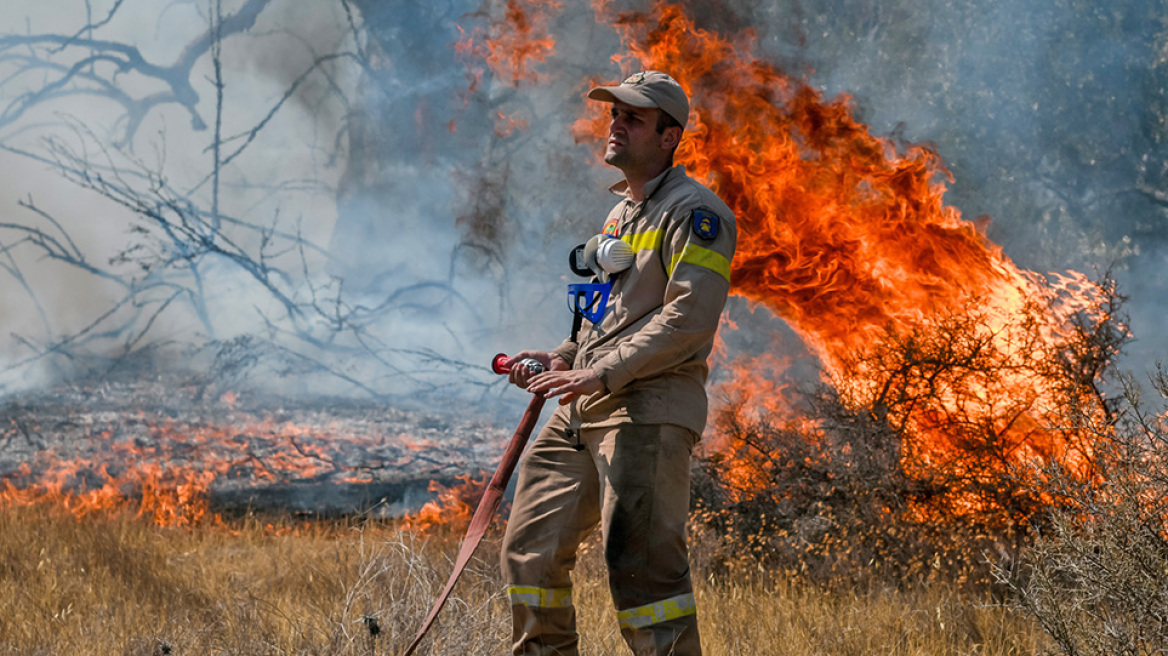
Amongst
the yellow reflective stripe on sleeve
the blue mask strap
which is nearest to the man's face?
the yellow reflective stripe on sleeve

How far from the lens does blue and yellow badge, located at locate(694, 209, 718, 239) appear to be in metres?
2.81

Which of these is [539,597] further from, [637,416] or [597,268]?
[597,268]

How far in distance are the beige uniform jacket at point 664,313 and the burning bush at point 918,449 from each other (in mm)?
3021

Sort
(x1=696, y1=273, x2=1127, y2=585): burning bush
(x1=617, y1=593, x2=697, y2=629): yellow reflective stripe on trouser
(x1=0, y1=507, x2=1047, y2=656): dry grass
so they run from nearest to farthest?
(x1=617, y1=593, x2=697, y2=629): yellow reflective stripe on trouser → (x1=0, y1=507, x2=1047, y2=656): dry grass → (x1=696, y1=273, x2=1127, y2=585): burning bush

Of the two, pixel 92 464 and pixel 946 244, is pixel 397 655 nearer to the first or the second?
pixel 946 244

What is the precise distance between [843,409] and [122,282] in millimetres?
7423

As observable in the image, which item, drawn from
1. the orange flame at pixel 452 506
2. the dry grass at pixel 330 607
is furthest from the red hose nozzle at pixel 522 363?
the orange flame at pixel 452 506

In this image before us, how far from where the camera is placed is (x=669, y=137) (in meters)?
3.07

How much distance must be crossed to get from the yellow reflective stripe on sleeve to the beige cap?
0.35 m

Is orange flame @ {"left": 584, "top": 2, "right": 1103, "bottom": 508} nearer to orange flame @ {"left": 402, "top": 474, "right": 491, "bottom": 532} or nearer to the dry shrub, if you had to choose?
the dry shrub

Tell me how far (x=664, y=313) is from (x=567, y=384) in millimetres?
339

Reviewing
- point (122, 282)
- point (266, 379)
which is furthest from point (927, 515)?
point (122, 282)

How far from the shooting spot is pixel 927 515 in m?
5.63

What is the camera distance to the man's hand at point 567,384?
2730 mm
